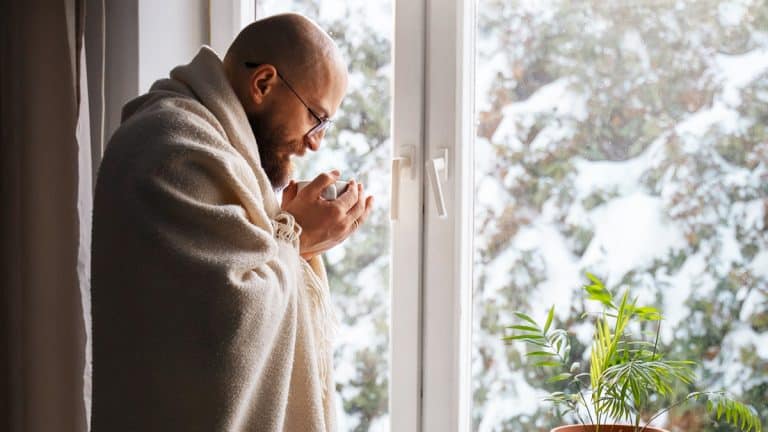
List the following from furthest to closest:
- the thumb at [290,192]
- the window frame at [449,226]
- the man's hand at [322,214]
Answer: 1. the window frame at [449,226]
2. the thumb at [290,192]
3. the man's hand at [322,214]

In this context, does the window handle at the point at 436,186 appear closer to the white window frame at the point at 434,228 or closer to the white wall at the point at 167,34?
the white window frame at the point at 434,228

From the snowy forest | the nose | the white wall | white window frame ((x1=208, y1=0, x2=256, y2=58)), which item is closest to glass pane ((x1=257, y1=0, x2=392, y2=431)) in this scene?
the snowy forest

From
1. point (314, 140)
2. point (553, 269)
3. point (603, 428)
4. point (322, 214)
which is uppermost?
point (314, 140)

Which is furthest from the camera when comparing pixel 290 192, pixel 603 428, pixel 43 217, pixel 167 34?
pixel 167 34

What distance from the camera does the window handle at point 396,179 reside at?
187 cm

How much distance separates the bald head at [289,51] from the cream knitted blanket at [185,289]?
14 cm

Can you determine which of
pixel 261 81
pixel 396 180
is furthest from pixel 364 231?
pixel 261 81

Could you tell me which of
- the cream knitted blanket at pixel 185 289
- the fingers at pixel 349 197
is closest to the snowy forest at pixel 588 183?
the fingers at pixel 349 197

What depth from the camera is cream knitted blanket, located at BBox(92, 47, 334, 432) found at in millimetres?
1221

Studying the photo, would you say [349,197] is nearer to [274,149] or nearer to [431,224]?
[274,149]

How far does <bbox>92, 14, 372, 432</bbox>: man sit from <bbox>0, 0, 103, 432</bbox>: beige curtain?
559mm

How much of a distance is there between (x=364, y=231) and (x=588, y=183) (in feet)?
1.52

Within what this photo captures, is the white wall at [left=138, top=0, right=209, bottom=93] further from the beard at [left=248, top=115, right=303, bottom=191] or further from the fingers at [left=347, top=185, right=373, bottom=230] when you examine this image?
the fingers at [left=347, top=185, right=373, bottom=230]

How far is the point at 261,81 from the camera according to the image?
1.42m
